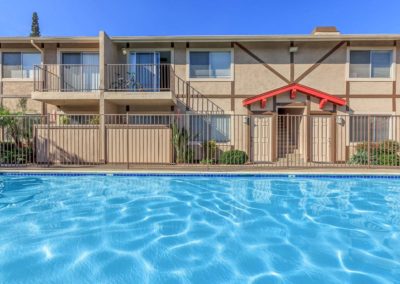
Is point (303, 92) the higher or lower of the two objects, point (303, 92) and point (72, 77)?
the lower

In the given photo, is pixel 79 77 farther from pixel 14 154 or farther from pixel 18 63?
pixel 14 154

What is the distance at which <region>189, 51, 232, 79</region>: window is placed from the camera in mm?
12727

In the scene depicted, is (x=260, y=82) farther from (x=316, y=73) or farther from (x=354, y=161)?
(x=354, y=161)

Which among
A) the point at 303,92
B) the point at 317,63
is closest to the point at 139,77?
the point at 303,92

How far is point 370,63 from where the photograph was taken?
1234cm

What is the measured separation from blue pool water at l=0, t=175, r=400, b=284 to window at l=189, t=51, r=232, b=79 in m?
6.55

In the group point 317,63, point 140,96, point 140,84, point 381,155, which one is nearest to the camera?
point 381,155

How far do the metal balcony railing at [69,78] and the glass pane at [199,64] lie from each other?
4.62 m

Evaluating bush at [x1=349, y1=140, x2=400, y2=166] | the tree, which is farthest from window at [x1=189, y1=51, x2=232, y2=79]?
the tree

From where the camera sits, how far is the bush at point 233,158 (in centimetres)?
1116

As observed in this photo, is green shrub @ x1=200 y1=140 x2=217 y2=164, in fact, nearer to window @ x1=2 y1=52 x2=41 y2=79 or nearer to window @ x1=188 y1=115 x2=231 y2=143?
window @ x1=188 y1=115 x2=231 y2=143

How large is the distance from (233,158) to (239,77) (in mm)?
4205

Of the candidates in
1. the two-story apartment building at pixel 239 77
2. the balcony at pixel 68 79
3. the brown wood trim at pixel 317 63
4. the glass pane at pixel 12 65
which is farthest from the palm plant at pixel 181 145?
the glass pane at pixel 12 65

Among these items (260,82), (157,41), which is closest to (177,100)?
(157,41)
